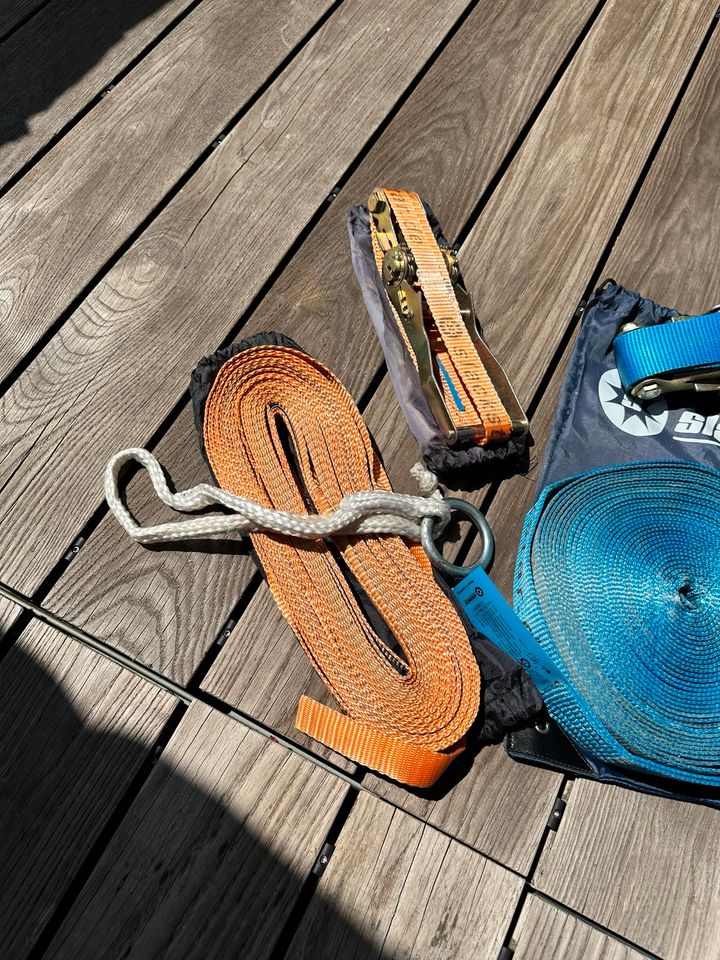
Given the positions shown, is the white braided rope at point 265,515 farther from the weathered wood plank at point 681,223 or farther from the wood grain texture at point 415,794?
the weathered wood plank at point 681,223

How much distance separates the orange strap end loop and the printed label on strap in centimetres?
15

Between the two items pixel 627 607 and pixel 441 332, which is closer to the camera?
pixel 627 607

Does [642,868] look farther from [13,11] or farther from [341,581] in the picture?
[13,11]

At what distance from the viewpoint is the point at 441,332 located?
1289mm

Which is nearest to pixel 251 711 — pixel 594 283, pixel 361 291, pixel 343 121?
pixel 361 291

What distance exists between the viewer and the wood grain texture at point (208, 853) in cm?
101

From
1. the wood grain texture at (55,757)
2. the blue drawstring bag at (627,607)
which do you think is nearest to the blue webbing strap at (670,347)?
the blue drawstring bag at (627,607)

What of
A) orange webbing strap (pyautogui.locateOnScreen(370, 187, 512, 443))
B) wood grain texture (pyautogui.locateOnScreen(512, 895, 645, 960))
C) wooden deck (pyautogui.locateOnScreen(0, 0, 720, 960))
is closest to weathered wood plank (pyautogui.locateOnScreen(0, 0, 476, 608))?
wooden deck (pyautogui.locateOnScreen(0, 0, 720, 960))

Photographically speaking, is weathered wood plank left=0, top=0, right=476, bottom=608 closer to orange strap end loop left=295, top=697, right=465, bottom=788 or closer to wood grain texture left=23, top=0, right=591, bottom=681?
wood grain texture left=23, top=0, right=591, bottom=681

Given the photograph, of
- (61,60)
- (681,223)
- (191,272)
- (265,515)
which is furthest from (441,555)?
(61,60)

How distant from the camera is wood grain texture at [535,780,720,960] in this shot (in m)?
1.09

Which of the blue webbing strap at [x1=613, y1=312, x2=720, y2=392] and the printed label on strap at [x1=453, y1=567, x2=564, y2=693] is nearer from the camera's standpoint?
the printed label on strap at [x1=453, y1=567, x2=564, y2=693]

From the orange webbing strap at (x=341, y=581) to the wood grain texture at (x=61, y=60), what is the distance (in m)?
0.76

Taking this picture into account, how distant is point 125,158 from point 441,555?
3.39ft
